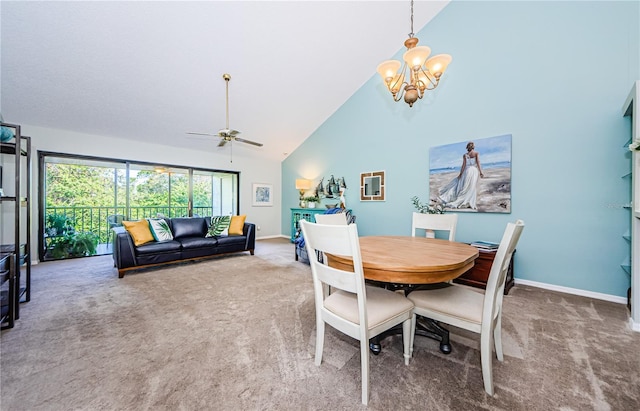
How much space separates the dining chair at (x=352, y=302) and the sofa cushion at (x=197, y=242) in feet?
10.5

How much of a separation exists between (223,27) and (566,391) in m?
4.64

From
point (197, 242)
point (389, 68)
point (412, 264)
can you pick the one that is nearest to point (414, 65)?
point (389, 68)

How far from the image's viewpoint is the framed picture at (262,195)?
665 centimetres

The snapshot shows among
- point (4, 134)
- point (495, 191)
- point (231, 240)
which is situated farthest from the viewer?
point (231, 240)

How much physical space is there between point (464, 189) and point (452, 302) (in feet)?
8.28

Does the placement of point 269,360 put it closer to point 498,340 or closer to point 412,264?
point 412,264

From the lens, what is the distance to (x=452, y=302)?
4.74 ft

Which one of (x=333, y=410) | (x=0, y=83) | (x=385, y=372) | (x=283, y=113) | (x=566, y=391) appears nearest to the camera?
(x=333, y=410)

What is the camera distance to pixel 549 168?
9.35ft

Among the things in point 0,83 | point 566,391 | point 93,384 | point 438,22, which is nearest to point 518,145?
point 438,22

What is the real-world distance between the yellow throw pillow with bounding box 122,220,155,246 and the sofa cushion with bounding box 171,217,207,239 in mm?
448

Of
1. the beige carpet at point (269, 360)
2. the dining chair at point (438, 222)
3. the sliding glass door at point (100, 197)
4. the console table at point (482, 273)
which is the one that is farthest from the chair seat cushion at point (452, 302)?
the sliding glass door at point (100, 197)

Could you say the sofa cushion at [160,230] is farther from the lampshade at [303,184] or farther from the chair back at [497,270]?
the chair back at [497,270]

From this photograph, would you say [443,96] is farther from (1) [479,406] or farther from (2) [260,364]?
(2) [260,364]
